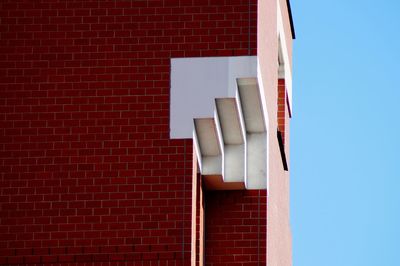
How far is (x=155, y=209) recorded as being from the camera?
18.1 meters

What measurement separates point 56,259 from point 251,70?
10.2 feet

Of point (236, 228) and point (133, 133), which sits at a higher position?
point (133, 133)

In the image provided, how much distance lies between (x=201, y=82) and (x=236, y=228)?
1.88m

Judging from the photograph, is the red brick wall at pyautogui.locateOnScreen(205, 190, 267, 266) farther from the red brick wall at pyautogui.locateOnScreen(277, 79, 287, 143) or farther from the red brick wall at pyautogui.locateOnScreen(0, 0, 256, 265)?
the red brick wall at pyautogui.locateOnScreen(277, 79, 287, 143)

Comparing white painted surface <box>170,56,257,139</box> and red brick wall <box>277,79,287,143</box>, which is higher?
red brick wall <box>277,79,287,143</box>

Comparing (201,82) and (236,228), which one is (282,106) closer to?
(236,228)

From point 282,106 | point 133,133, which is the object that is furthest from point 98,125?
point 282,106

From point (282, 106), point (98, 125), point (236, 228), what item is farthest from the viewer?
point (282, 106)

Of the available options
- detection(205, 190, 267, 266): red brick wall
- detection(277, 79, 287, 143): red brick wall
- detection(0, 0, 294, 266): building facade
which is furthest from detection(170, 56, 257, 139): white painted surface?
detection(277, 79, 287, 143): red brick wall

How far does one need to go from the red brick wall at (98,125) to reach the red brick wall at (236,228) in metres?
1.30

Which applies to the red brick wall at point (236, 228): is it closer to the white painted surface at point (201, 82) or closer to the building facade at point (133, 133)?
the building facade at point (133, 133)

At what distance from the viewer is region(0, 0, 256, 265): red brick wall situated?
18109 millimetres

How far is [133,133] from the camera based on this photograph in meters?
18.4

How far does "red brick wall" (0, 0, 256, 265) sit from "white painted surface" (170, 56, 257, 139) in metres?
0.10
